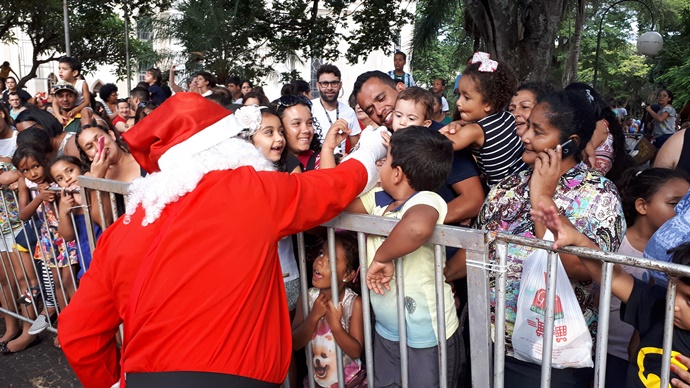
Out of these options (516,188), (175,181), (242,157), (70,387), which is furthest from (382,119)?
(70,387)

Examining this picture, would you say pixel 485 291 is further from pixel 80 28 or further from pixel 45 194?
pixel 80 28

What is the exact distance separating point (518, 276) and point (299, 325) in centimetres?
115

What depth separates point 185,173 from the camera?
227 cm

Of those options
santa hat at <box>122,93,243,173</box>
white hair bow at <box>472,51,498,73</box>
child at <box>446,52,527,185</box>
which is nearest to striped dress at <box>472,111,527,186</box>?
child at <box>446,52,527,185</box>

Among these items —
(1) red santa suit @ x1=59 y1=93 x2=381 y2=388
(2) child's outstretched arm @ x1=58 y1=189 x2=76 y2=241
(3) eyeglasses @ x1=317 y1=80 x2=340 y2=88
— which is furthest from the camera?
(3) eyeglasses @ x1=317 y1=80 x2=340 y2=88

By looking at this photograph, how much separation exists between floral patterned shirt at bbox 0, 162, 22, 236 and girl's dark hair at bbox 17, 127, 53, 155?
32cm

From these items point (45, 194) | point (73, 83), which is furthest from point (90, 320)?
point (73, 83)

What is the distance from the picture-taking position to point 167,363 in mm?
2164

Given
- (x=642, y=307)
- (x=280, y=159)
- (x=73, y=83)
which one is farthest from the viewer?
(x=73, y=83)

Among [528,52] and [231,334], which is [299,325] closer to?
[231,334]

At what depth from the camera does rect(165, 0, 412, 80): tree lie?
18.0 meters

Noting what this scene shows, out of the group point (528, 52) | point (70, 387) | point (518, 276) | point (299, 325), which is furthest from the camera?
point (528, 52)

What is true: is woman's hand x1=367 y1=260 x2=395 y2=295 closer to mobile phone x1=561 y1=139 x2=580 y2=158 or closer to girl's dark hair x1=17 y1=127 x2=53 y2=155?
mobile phone x1=561 y1=139 x2=580 y2=158

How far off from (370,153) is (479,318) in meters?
0.96
